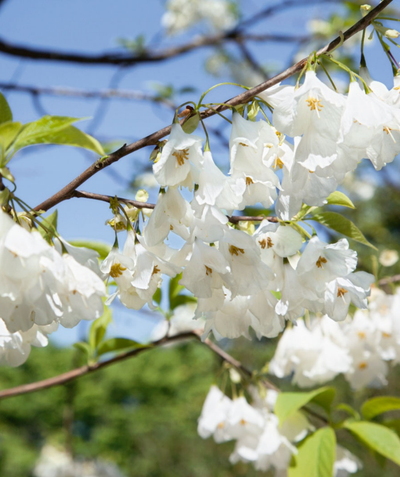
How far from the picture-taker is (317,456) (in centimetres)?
160

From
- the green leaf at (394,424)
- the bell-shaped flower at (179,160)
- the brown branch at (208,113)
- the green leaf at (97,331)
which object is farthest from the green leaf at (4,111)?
the green leaf at (394,424)

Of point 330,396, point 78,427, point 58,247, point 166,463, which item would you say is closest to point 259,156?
point 58,247

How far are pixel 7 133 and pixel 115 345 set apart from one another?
123 cm

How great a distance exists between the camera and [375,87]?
3.18ft

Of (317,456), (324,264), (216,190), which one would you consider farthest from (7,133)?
(317,456)

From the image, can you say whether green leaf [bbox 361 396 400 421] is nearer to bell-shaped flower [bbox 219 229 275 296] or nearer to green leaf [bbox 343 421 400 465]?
green leaf [bbox 343 421 400 465]

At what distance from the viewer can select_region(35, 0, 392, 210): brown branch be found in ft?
2.88

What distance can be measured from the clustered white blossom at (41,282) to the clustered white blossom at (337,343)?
144 cm

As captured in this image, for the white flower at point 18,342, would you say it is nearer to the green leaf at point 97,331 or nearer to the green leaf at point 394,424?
the green leaf at point 97,331

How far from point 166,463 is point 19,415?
8.73m

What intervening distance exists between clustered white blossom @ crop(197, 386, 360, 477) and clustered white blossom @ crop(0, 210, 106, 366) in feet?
3.97

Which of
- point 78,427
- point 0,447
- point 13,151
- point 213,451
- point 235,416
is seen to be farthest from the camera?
point 78,427

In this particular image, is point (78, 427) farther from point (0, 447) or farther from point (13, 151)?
point (13, 151)

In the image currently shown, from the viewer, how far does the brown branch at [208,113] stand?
2.88 feet
